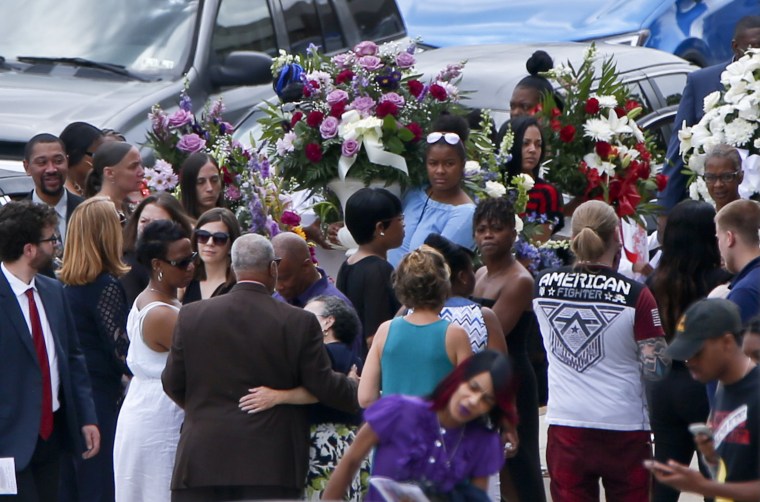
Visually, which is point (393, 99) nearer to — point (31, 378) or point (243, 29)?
point (31, 378)

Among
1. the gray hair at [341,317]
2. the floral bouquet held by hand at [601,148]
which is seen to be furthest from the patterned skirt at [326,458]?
the floral bouquet held by hand at [601,148]

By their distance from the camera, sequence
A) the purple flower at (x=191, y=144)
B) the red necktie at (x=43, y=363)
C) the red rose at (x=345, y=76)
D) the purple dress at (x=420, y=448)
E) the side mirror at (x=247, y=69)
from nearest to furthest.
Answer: the purple dress at (x=420, y=448) → the red necktie at (x=43, y=363) → the red rose at (x=345, y=76) → the purple flower at (x=191, y=144) → the side mirror at (x=247, y=69)

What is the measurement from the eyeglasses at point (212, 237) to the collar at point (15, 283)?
2.79 ft

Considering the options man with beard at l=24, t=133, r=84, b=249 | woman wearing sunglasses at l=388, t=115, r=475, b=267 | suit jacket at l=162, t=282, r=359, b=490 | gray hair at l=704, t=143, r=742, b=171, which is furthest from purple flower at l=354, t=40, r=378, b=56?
suit jacket at l=162, t=282, r=359, b=490

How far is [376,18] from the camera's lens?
11.6 m

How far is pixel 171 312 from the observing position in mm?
6766

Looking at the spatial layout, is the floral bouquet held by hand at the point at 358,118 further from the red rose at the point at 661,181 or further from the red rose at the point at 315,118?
the red rose at the point at 661,181

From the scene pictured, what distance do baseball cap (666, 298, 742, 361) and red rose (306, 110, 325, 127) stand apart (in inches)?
127

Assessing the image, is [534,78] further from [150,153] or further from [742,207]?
[742,207]

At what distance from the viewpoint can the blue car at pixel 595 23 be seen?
1255 cm

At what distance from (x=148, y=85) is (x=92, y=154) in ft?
3.35

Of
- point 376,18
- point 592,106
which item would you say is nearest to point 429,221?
point 592,106

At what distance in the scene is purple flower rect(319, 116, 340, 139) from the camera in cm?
775

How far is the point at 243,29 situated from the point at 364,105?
2.70 metres
